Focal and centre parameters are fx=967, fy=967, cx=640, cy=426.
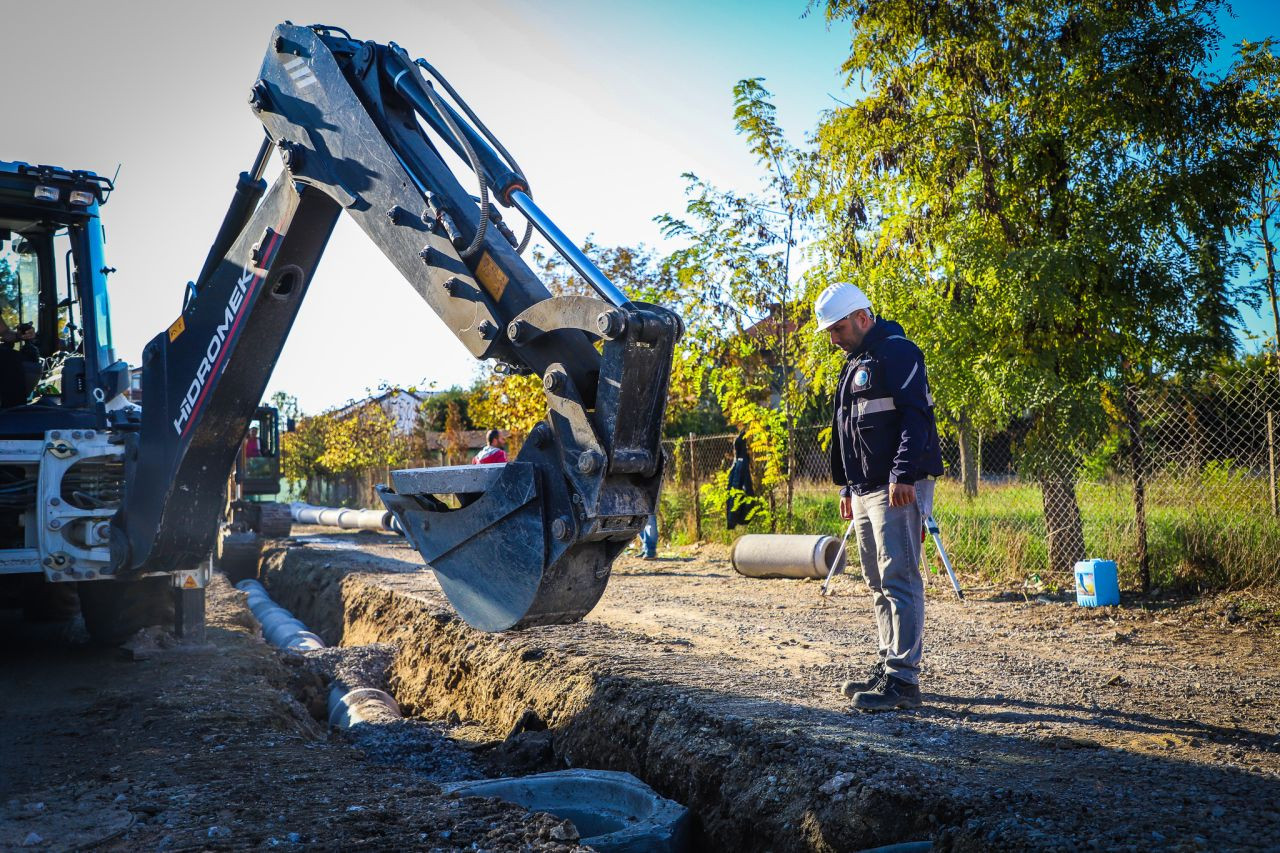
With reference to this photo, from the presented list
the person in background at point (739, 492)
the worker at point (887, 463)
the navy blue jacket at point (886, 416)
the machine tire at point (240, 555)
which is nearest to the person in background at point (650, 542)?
the person in background at point (739, 492)

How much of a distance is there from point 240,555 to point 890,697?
15.6m

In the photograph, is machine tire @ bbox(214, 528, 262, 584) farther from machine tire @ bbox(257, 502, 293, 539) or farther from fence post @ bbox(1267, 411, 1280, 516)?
fence post @ bbox(1267, 411, 1280, 516)

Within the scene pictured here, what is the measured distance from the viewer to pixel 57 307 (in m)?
7.42

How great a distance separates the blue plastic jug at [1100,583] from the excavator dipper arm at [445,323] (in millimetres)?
6176

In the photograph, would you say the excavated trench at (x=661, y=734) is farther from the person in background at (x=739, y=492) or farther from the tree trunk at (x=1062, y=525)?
the person in background at (x=739, y=492)

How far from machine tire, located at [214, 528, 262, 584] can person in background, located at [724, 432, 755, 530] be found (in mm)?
9178

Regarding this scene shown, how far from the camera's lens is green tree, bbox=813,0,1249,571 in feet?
28.9

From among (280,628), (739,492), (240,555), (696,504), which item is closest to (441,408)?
(240,555)

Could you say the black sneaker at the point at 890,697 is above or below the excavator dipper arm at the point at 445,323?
below

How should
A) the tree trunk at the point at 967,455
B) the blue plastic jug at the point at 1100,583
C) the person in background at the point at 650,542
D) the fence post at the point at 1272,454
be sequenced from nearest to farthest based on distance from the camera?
1. the fence post at the point at 1272,454
2. the blue plastic jug at the point at 1100,583
3. the tree trunk at the point at 967,455
4. the person in background at the point at 650,542

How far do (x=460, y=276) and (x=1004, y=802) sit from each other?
292cm

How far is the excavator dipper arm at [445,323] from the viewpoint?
11.5 feet

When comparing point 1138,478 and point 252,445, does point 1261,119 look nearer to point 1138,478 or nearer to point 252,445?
point 1138,478

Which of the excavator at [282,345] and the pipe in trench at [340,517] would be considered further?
the pipe in trench at [340,517]
